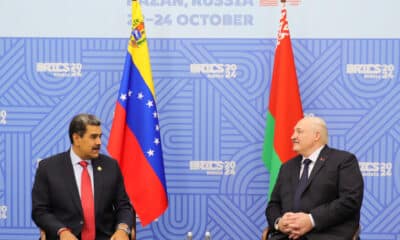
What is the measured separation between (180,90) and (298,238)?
1.69 meters

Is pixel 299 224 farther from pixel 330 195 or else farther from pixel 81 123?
pixel 81 123

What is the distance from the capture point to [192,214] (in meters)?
4.91

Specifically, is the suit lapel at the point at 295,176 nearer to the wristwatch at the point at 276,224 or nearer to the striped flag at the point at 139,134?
the wristwatch at the point at 276,224

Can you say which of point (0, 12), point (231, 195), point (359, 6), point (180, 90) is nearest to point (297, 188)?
point (231, 195)

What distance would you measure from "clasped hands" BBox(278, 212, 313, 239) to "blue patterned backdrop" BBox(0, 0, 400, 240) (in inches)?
45.4

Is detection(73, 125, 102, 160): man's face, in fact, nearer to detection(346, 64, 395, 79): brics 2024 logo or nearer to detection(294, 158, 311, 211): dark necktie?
detection(294, 158, 311, 211): dark necktie

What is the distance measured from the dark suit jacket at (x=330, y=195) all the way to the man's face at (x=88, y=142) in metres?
1.25

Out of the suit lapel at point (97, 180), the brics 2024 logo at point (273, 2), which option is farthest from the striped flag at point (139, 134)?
the brics 2024 logo at point (273, 2)

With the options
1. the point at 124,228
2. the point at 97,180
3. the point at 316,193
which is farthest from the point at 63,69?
the point at 316,193

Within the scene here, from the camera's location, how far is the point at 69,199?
3641mm

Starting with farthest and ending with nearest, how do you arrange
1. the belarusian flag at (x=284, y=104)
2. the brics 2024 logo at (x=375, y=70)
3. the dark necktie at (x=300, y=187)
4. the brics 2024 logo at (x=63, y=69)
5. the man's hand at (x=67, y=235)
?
the brics 2024 logo at (x=63, y=69) → the brics 2024 logo at (x=375, y=70) → the belarusian flag at (x=284, y=104) → the dark necktie at (x=300, y=187) → the man's hand at (x=67, y=235)

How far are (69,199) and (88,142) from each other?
14.9 inches

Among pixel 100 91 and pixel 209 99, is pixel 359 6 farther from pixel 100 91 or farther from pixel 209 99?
pixel 100 91

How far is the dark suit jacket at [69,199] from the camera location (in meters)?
3.63
